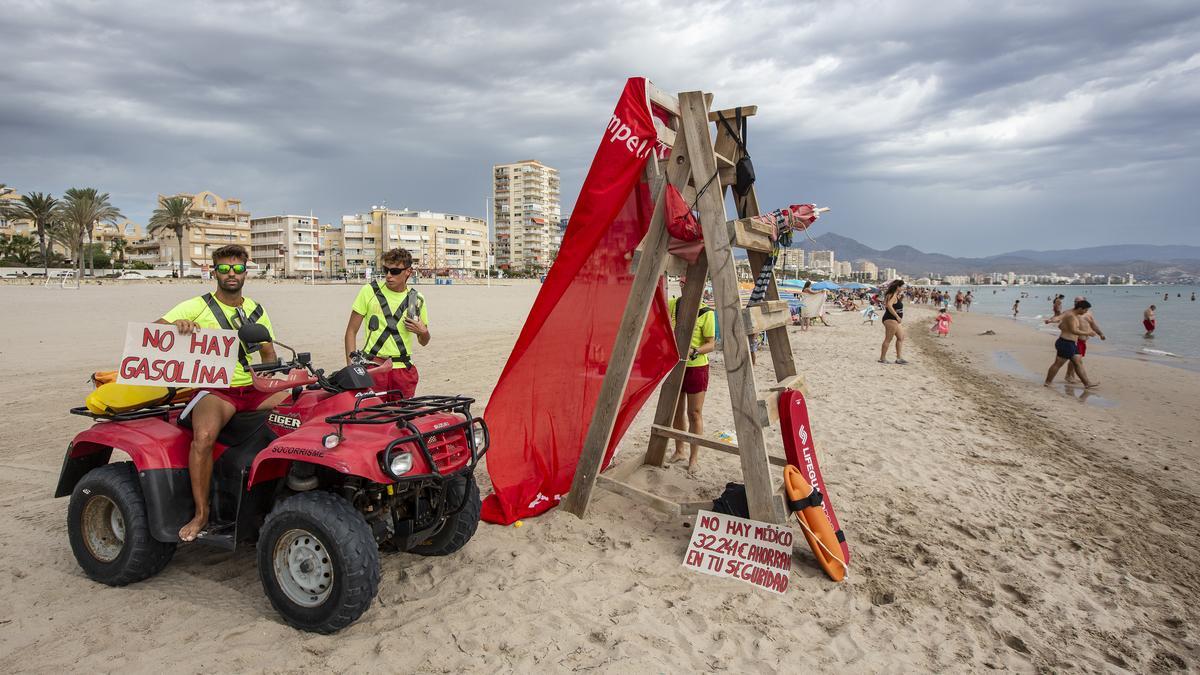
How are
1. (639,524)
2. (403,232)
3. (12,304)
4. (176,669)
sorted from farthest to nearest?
(403,232) < (12,304) < (639,524) < (176,669)

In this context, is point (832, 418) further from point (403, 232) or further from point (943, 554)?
point (403, 232)

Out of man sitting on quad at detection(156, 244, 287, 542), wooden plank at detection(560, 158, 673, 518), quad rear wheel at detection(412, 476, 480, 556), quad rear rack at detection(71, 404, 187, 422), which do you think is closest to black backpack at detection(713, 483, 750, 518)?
wooden plank at detection(560, 158, 673, 518)

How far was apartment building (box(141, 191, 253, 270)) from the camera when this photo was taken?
305ft

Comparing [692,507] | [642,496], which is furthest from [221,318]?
[692,507]

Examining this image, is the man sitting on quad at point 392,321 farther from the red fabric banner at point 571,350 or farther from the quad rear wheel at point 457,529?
the quad rear wheel at point 457,529

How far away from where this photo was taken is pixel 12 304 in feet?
64.9

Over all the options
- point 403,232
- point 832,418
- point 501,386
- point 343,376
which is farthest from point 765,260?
point 403,232

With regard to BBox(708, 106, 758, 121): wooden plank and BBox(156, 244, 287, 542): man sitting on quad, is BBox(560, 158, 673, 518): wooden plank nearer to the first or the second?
BBox(708, 106, 758, 121): wooden plank

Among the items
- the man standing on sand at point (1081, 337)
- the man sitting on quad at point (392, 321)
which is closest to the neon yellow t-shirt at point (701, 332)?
the man sitting on quad at point (392, 321)

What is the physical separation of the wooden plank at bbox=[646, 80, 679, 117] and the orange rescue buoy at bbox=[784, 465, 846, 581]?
102 inches

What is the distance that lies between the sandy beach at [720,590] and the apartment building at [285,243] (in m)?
105

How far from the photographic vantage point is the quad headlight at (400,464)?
9.47 ft

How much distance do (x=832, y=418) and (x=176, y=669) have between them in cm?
755

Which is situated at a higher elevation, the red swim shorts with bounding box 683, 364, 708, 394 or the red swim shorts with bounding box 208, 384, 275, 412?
the red swim shorts with bounding box 208, 384, 275, 412
